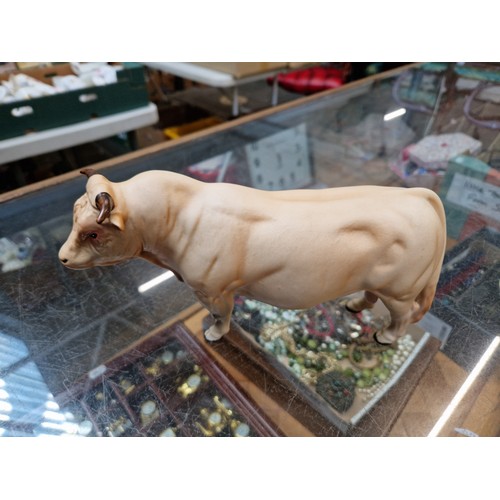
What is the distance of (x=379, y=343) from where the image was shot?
182 centimetres

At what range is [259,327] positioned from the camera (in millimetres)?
1931

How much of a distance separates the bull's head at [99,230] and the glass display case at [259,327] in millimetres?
671

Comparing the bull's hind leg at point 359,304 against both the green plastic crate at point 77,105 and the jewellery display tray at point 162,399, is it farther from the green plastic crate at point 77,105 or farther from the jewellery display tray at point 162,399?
the green plastic crate at point 77,105

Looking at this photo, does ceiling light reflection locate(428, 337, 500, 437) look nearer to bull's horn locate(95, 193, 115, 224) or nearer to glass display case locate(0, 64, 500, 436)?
glass display case locate(0, 64, 500, 436)

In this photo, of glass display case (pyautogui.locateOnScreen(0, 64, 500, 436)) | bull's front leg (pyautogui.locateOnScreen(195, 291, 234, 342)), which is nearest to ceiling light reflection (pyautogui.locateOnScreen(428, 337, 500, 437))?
glass display case (pyautogui.locateOnScreen(0, 64, 500, 436))

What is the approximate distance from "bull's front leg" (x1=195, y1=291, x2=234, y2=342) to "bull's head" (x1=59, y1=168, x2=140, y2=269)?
338 millimetres

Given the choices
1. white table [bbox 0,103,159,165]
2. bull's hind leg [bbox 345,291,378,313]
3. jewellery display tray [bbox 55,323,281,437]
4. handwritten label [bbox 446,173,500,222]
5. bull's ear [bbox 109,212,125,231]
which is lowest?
jewellery display tray [bbox 55,323,281,437]

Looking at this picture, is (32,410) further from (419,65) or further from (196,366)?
(419,65)

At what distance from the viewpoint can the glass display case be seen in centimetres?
163

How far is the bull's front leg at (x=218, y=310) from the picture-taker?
1.50m

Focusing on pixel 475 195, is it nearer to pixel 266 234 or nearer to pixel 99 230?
pixel 266 234

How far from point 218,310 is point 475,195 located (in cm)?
212

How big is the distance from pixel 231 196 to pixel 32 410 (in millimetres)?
1285

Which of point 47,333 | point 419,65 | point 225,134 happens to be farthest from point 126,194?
point 419,65
